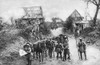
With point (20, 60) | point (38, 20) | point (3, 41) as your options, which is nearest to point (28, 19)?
point (38, 20)

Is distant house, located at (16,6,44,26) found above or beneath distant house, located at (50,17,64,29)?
above

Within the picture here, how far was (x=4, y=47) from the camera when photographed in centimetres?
1598

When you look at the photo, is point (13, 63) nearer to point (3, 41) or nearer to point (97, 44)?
point (3, 41)

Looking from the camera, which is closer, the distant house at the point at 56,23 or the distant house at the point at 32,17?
the distant house at the point at 32,17

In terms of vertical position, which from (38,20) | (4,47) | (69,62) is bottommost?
(69,62)

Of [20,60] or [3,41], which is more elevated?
[3,41]

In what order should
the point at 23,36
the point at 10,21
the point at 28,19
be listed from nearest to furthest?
the point at 23,36 → the point at 10,21 → the point at 28,19

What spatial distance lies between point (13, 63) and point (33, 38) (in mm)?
9961

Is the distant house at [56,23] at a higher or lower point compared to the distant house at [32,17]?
lower

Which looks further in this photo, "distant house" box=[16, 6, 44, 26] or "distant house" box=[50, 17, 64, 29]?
"distant house" box=[50, 17, 64, 29]

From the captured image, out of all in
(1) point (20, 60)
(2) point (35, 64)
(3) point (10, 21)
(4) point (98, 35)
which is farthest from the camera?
(3) point (10, 21)

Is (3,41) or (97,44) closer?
(3,41)

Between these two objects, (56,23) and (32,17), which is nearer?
(32,17)

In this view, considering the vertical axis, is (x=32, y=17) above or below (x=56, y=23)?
above
